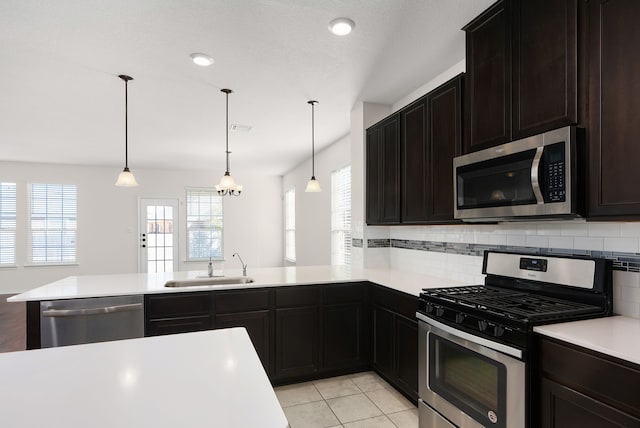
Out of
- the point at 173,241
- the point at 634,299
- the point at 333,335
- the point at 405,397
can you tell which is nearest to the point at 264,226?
the point at 173,241

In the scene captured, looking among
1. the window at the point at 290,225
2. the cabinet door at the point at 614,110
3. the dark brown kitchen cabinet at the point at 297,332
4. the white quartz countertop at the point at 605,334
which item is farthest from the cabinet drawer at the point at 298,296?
the window at the point at 290,225

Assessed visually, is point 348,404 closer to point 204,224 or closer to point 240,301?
point 240,301

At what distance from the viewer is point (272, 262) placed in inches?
358

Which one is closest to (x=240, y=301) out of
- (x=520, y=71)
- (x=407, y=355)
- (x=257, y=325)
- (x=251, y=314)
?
(x=251, y=314)

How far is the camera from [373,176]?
12.0 feet

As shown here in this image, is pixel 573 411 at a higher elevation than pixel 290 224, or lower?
lower

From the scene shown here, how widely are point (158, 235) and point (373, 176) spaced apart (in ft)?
20.6

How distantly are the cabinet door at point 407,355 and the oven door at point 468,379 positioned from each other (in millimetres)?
254

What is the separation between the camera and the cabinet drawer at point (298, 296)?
2.98 meters

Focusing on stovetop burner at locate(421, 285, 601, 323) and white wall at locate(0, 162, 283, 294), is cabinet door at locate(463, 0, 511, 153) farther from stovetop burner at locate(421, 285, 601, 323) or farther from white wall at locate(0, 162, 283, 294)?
white wall at locate(0, 162, 283, 294)

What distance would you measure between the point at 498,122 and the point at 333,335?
216 cm

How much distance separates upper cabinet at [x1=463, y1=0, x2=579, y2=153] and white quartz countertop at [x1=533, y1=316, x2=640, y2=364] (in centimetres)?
95

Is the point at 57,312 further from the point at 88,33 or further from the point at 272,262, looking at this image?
the point at 272,262

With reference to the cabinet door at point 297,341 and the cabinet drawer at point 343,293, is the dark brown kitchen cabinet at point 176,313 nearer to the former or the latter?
the cabinet door at point 297,341
